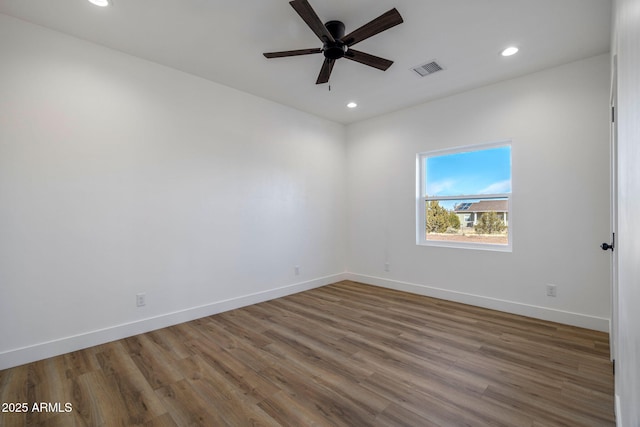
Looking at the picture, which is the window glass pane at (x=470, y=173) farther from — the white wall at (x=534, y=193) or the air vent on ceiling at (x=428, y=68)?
the air vent on ceiling at (x=428, y=68)

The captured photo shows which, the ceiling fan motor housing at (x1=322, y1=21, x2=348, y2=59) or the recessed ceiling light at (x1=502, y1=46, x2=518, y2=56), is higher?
the recessed ceiling light at (x1=502, y1=46, x2=518, y2=56)

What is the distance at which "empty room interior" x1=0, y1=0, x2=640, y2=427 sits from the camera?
204 centimetres

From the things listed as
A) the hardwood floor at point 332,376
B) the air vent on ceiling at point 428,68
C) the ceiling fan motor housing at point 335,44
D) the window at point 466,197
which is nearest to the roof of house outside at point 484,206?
the window at point 466,197

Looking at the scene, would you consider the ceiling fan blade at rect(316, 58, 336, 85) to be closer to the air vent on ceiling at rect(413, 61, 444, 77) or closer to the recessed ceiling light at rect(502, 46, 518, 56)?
the air vent on ceiling at rect(413, 61, 444, 77)

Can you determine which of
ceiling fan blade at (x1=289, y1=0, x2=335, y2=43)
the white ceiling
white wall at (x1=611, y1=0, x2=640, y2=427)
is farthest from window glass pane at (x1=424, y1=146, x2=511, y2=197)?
white wall at (x1=611, y1=0, x2=640, y2=427)

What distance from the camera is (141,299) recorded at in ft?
9.98

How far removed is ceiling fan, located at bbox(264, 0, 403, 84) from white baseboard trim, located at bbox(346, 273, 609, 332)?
301 cm

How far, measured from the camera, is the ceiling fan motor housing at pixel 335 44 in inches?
93.5

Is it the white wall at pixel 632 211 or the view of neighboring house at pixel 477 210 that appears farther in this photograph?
the view of neighboring house at pixel 477 210

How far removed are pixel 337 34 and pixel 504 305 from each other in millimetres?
3504

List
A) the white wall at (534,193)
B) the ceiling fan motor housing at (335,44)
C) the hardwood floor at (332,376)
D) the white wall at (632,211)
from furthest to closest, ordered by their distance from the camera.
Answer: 1. the white wall at (534,193)
2. the ceiling fan motor housing at (335,44)
3. the hardwood floor at (332,376)
4. the white wall at (632,211)

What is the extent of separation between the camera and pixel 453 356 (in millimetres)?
2471

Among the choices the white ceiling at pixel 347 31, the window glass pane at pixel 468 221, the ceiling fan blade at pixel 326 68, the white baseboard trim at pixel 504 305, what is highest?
the white ceiling at pixel 347 31

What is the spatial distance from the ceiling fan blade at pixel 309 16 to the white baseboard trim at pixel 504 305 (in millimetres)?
3425
